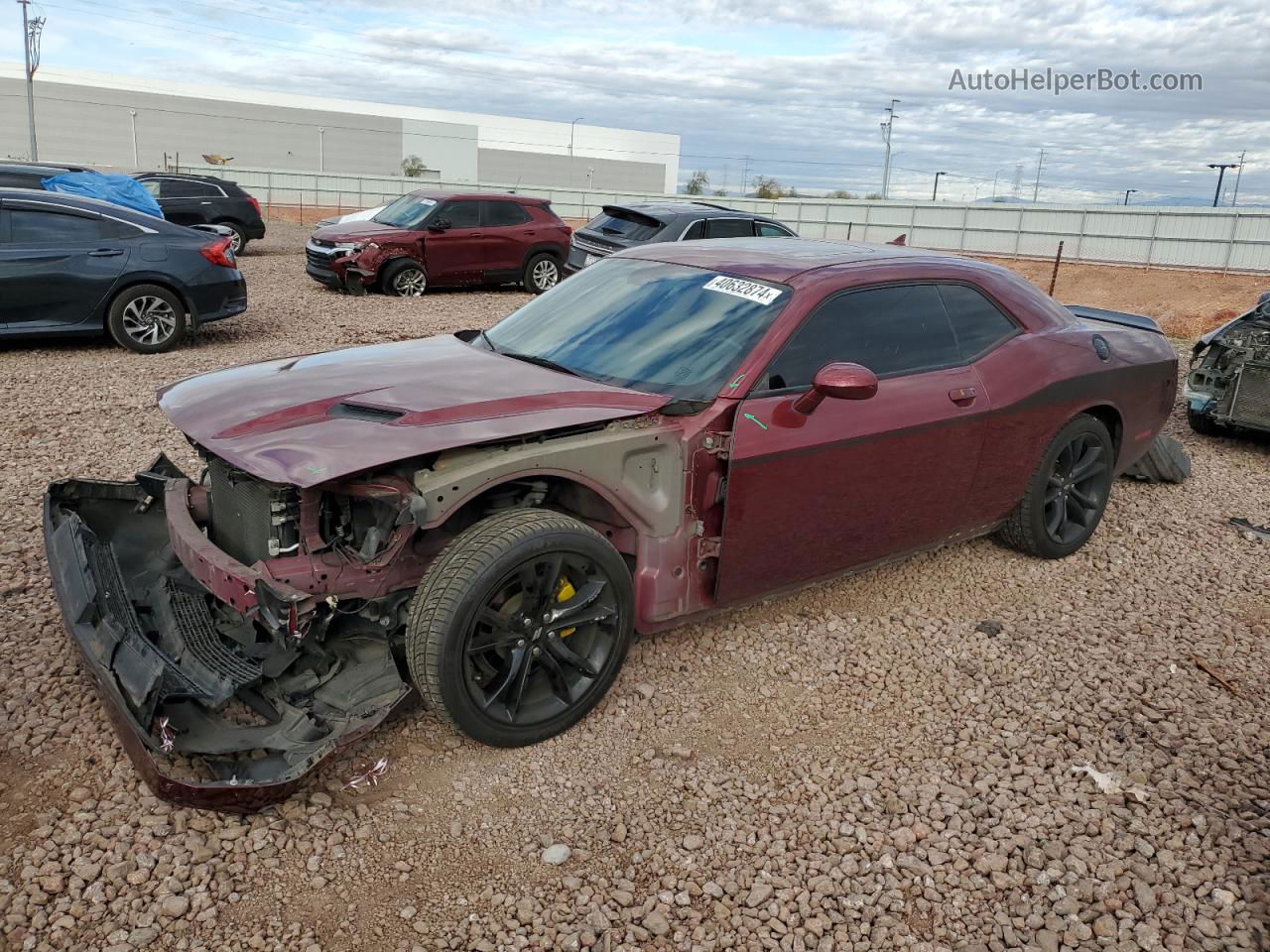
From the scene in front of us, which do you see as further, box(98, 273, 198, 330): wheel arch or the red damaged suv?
the red damaged suv

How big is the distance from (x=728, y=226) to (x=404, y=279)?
5044mm

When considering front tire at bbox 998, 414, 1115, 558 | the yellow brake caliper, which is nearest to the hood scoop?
the yellow brake caliper

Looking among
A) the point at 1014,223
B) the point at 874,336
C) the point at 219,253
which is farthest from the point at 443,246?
the point at 1014,223

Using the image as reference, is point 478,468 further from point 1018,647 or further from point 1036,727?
point 1018,647

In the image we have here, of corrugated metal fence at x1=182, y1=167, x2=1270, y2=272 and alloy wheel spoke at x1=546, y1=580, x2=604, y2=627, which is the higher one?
corrugated metal fence at x1=182, y1=167, x2=1270, y2=272

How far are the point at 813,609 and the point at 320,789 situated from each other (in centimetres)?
236

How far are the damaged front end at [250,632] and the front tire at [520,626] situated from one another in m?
0.20

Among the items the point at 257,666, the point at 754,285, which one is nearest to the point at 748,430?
the point at 754,285

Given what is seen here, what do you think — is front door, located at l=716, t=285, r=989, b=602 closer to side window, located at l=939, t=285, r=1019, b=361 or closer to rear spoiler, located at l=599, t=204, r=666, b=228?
side window, located at l=939, t=285, r=1019, b=361

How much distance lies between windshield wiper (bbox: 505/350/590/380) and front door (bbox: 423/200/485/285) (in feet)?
35.5

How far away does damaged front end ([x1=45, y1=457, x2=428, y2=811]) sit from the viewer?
288 cm

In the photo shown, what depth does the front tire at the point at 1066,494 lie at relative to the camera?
192 inches

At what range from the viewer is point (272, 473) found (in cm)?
285

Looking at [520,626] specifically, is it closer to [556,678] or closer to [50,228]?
[556,678]
